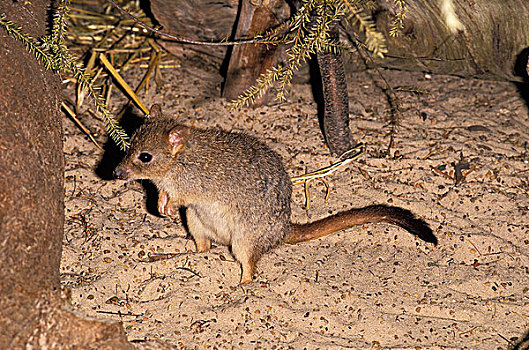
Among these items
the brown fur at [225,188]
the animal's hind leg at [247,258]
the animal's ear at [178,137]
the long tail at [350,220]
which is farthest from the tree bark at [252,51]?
the animal's hind leg at [247,258]

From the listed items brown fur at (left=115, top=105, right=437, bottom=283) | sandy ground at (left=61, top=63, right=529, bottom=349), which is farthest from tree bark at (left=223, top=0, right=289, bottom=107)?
brown fur at (left=115, top=105, right=437, bottom=283)

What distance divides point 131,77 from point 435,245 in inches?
144

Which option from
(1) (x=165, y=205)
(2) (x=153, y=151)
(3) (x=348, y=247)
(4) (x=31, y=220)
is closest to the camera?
(4) (x=31, y=220)

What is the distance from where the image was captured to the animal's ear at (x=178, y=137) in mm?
4297

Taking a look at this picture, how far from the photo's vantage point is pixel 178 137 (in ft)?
14.3

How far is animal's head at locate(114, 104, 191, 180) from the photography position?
434 centimetres

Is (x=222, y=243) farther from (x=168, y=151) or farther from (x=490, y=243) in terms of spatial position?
(x=490, y=243)

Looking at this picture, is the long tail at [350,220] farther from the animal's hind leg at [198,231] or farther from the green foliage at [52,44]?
the green foliage at [52,44]

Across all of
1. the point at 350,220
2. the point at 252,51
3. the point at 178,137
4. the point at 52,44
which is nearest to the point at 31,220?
the point at 52,44

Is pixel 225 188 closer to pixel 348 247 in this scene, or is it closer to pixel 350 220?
pixel 350 220

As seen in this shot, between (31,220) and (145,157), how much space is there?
1376 mm

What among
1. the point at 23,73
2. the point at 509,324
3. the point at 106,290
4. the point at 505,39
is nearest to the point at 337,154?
the point at 505,39

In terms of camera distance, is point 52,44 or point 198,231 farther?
point 198,231

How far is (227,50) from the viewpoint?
6.11m
